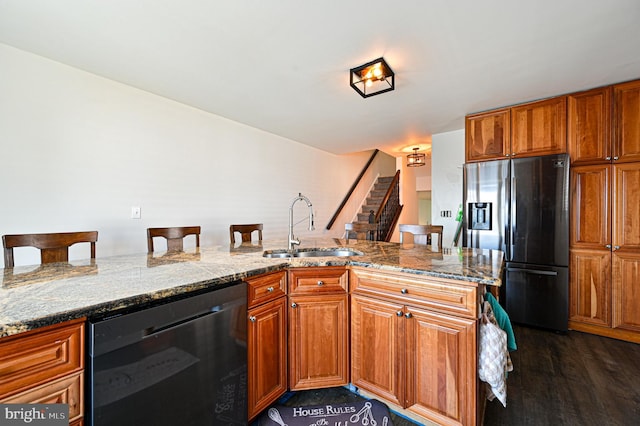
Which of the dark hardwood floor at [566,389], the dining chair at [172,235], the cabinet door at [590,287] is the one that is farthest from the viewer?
the cabinet door at [590,287]

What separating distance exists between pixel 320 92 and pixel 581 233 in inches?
118

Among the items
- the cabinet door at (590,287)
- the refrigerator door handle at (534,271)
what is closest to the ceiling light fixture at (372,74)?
the refrigerator door handle at (534,271)

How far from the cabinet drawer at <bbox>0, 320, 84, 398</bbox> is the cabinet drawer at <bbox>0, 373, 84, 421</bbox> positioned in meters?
0.02

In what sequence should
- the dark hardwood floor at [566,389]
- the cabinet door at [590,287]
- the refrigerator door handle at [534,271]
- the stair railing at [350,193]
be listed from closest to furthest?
1. the dark hardwood floor at [566,389]
2. the cabinet door at [590,287]
3. the refrigerator door handle at [534,271]
4. the stair railing at [350,193]

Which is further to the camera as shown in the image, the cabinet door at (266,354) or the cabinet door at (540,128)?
the cabinet door at (540,128)

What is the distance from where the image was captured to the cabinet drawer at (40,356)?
0.75m

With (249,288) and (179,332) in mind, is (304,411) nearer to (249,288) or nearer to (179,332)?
(249,288)

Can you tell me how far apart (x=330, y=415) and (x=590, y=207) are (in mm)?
3098

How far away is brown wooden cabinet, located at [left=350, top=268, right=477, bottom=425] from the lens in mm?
1334

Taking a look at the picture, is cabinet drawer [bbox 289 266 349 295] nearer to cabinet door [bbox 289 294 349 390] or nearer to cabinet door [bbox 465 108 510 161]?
cabinet door [bbox 289 294 349 390]

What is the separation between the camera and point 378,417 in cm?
157

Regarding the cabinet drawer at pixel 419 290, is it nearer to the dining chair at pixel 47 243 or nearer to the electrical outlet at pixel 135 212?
the dining chair at pixel 47 243

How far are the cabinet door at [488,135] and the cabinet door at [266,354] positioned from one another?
297 cm

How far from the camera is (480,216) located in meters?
3.12
